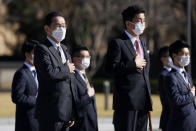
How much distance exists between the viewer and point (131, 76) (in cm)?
689

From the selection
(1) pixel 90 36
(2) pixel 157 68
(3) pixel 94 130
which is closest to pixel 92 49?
(1) pixel 90 36

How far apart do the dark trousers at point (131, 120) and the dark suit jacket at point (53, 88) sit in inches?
26.9

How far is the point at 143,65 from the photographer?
6828mm

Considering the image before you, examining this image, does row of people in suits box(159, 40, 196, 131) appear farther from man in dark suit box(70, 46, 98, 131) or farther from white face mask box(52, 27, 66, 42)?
white face mask box(52, 27, 66, 42)

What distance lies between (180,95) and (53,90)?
1704 mm

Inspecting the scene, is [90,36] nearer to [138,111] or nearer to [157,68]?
[157,68]

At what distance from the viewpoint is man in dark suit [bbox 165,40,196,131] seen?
23.8 feet

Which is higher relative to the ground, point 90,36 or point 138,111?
point 138,111

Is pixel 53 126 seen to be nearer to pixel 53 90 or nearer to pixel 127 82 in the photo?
pixel 53 90

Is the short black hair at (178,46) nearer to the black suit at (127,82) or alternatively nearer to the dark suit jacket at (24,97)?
the black suit at (127,82)

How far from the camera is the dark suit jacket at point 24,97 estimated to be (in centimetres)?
820

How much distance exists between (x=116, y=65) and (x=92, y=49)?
94.3 ft

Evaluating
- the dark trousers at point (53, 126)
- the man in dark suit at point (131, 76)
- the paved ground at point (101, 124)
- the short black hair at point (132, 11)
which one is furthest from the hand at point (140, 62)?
the paved ground at point (101, 124)

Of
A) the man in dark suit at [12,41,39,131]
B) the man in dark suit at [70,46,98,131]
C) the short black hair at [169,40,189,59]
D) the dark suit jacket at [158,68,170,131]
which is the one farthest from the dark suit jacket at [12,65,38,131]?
the dark suit jacket at [158,68,170,131]
